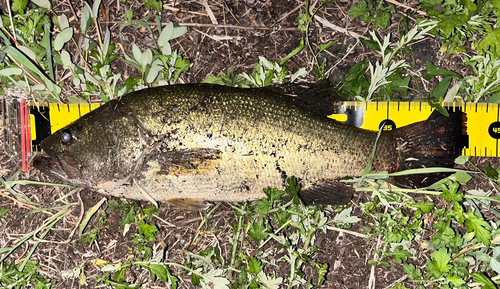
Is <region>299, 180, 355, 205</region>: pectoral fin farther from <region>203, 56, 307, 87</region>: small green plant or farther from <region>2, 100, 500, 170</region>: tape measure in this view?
<region>203, 56, 307, 87</region>: small green plant

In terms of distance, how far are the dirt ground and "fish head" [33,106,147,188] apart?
70 cm

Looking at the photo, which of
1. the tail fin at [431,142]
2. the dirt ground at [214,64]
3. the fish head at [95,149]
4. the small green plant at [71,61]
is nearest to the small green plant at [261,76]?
the dirt ground at [214,64]

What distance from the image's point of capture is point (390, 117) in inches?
138

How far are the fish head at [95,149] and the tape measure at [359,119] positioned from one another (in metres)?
0.56

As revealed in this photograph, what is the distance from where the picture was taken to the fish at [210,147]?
297 centimetres

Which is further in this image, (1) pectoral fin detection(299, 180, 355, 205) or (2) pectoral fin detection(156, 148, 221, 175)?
(1) pectoral fin detection(299, 180, 355, 205)

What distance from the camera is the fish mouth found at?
3.05 m

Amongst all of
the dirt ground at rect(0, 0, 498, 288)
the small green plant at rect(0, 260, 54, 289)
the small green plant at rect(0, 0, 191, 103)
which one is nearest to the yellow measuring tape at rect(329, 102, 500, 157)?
the dirt ground at rect(0, 0, 498, 288)

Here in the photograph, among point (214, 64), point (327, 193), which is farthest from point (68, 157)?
point (327, 193)

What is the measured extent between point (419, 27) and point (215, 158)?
239 centimetres

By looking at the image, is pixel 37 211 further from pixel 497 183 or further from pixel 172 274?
pixel 497 183

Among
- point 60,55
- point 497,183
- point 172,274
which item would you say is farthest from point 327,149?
point 60,55

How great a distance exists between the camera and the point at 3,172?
3.76 m

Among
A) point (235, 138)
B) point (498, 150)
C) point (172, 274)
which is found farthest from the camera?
point (172, 274)
